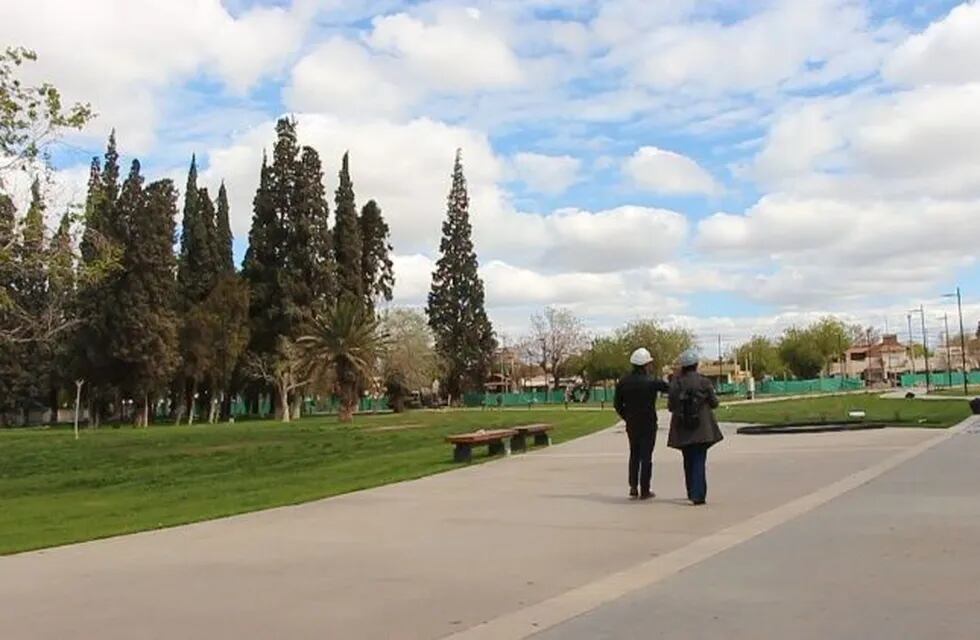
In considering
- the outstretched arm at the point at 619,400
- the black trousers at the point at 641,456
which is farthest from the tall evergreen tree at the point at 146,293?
the black trousers at the point at 641,456

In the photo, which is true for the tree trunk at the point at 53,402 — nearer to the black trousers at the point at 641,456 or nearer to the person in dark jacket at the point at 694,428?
the black trousers at the point at 641,456

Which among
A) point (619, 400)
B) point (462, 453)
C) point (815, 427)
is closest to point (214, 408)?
point (815, 427)

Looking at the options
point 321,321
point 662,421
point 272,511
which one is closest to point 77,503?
point 272,511

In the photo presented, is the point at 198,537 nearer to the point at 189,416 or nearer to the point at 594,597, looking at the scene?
the point at 594,597

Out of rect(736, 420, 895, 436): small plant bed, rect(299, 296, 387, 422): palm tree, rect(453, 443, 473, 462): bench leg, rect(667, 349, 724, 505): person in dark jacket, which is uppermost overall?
rect(299, 296, 387, 422): palm tree

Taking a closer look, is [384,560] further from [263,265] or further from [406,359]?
[406,359]

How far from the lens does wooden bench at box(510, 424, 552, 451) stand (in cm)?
2311

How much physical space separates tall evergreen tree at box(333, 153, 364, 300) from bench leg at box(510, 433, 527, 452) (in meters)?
59.6

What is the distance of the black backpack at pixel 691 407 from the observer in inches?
470

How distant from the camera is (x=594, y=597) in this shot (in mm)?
7043

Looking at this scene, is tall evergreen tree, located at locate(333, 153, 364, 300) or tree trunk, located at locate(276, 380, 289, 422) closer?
tree trunk, located at locate(276, 380, 289, 422)

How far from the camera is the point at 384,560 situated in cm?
875

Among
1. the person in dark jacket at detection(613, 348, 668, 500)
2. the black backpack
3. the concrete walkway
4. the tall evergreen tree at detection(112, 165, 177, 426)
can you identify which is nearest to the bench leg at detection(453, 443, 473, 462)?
the concrete walkway

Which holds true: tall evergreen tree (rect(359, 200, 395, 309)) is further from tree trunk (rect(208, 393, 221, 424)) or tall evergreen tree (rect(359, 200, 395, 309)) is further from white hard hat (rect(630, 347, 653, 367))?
white hard hat (rect(630, 347, 653, 367))
